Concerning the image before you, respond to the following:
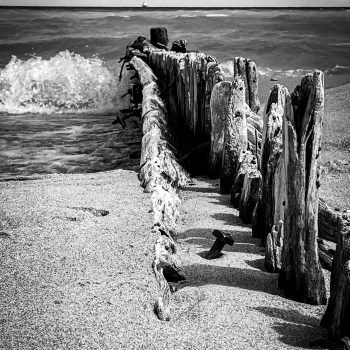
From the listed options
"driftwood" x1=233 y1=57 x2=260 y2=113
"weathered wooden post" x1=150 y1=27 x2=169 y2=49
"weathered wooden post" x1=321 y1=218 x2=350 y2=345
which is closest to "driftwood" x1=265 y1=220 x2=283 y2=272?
"weathered wooden post" x1=321 y1=218 x2=350 y2=345

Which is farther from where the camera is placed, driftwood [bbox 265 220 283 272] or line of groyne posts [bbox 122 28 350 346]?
driftwood [bbox 265 220 283 272]

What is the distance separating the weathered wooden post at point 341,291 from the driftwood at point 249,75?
11.3 ft

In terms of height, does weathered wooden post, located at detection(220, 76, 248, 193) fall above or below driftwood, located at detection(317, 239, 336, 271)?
above

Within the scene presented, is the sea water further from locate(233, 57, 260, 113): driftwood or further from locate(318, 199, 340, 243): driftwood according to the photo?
locate(318, 199, 340, 243): driftwood

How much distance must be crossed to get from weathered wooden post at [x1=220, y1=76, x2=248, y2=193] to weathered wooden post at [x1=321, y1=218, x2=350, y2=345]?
2.48 metres

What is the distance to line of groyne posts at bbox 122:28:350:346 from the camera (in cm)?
262

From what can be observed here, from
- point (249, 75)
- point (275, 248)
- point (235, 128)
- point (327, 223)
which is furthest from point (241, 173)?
point (249, 75)

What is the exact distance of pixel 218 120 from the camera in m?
5.04

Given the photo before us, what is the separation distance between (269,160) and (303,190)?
2.72 ft

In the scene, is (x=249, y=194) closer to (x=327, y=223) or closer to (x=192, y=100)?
(x=327, y=223)

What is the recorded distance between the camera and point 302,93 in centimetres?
264

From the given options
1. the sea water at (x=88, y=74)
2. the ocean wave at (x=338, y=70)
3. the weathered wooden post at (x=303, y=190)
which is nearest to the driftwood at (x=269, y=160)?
the weathered wooden post at (x=303, y=190)

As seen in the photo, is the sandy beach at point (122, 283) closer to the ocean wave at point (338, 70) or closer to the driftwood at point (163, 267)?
the driftwood at point (163, 267)

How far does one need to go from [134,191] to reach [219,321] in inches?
86.2
